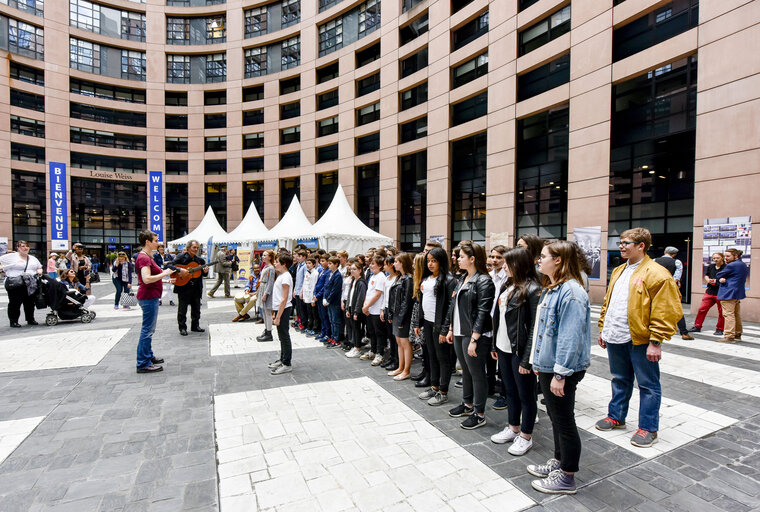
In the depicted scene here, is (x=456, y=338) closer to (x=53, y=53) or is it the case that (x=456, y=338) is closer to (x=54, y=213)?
(x=54, y=213)

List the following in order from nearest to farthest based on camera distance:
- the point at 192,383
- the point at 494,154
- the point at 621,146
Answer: the point at 192,383 < the point at 621,146 < the point at 494,154

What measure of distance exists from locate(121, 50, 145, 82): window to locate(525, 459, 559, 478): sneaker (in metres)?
45.1

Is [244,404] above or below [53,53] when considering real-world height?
below

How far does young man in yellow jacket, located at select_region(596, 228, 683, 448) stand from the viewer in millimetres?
3469

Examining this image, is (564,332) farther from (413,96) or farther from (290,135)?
(290,135)

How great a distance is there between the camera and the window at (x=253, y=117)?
33562 millimetres

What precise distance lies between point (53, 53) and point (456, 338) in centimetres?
4490

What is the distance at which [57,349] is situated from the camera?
708cm

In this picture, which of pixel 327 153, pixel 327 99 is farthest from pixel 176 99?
pixel 327 153

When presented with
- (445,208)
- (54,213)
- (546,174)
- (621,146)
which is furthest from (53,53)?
(621,146)

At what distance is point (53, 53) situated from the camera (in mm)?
31969

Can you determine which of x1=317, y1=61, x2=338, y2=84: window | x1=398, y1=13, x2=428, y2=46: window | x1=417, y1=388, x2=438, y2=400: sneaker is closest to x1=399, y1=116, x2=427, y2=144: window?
x1=398, y1=13, x2=428, y2=46: window

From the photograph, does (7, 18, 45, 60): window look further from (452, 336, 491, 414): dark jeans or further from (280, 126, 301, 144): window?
(452, 336, 491, 414): dark jeans

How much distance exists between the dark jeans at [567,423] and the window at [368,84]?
1074 inches
